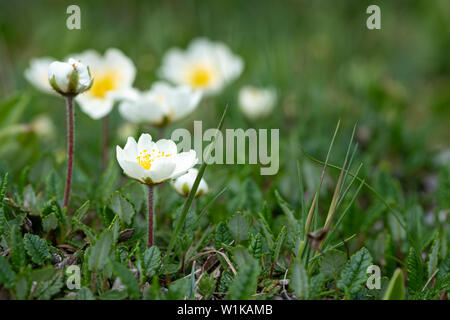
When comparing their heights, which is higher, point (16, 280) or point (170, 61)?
point (170, 61)

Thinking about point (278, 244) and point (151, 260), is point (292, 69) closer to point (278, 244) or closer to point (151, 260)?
point (278, 244)

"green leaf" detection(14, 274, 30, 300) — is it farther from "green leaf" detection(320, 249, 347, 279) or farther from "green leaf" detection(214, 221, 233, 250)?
"green leaf" detection(320, 249, 347, 279)

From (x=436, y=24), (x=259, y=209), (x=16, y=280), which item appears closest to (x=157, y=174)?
(x=16, y=280)

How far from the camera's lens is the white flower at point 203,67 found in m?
2.95

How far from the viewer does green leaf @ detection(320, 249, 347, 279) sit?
1.47 m

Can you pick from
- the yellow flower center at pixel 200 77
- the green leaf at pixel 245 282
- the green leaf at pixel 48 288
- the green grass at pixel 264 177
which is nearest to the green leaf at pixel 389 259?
the green grass at pixel 264 177

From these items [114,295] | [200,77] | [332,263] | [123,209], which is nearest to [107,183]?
[123,209]

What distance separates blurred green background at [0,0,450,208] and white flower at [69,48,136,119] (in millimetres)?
266

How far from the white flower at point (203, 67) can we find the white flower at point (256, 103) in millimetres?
213

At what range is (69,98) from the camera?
1.64m

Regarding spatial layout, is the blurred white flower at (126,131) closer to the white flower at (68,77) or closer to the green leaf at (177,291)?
the white flower at (68,77)

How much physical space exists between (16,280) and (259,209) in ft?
2.84

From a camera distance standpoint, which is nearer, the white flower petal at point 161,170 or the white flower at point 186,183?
the white flower petal at point 161,170
